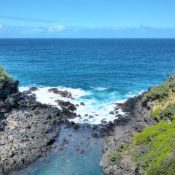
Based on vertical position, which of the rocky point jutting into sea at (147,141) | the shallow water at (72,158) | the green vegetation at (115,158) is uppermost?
the rocky point jutting into sea at (147,141)

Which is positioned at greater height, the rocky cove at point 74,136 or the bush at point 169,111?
the bush at point 169,111

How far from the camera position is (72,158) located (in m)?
52.6

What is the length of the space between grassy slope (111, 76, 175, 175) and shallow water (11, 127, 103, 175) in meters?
4.07

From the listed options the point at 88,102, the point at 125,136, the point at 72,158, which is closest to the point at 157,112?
the point at 125,136

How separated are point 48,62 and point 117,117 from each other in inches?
3463

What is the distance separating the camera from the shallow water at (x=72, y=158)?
160ft

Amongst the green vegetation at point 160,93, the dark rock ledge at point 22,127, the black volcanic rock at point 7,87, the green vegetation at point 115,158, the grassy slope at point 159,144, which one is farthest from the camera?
the black volcanic rock at point 7,87

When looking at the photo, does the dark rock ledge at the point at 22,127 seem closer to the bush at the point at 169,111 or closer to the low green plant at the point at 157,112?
the low green plant at the point at 157,112

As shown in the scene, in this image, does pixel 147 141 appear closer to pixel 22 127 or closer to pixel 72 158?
pixel 72 158

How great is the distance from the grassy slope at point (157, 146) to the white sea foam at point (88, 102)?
10216 millimetres

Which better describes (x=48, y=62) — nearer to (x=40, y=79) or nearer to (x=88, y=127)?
(x=40, y=79)

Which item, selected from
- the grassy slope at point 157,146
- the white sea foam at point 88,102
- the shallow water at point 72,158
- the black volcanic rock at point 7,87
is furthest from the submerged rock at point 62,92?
the grassy slope at point 157,146

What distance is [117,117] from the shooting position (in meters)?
69.0

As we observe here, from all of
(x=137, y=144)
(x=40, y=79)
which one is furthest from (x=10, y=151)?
(x=40, y=79)
